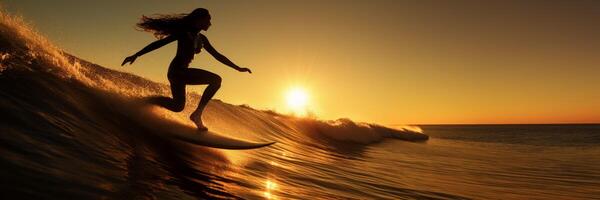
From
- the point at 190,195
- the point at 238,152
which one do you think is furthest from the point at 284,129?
the point at 190,195

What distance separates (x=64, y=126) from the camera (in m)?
4.55

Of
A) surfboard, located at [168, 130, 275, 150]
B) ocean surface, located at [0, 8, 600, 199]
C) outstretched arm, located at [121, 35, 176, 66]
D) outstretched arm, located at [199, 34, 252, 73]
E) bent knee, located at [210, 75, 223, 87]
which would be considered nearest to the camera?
ocean surface, located at [0, 8, 600, 199]

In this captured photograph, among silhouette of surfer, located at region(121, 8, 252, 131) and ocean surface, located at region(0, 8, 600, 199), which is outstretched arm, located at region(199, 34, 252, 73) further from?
ocean surface, located at region(0, 8, 600, 199)

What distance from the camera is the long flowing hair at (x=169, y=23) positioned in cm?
584

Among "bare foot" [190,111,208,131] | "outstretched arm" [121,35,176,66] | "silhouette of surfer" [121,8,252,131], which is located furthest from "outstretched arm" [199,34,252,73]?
"bare foot" [190,111,208,131]

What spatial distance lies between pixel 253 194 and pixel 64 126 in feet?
6.39

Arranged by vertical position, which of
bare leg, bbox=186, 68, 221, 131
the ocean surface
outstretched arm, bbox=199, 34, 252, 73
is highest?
outstretched arm, bbox=199, 34, 252, 73

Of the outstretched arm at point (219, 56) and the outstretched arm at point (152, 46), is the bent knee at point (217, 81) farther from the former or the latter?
the outstretched arm at point (152, 46)

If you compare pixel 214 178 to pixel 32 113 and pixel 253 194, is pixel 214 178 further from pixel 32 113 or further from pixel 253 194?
pixel 32 113

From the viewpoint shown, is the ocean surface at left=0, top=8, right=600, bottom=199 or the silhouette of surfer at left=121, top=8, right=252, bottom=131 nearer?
the ocean surface at left=0, top=8, right=600, bottom=199

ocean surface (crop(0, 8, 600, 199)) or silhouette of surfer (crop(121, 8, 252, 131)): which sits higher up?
silhouette of surfer (crop(121, 8, 252, 131))

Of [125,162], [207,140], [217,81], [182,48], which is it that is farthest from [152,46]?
[125,162]

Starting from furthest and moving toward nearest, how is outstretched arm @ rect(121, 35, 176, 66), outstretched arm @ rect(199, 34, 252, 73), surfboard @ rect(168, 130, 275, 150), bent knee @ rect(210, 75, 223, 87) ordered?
outstretched arm @ rect(199, 34, 252, 73) < bent knee @ rect(210, 75, 223, 87) < surfboard @ rect(168, 130, 275, 150) < outstretched arm @ rect(121, 35, 176, 66)

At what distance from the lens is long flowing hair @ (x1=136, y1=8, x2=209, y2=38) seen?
5836mm
